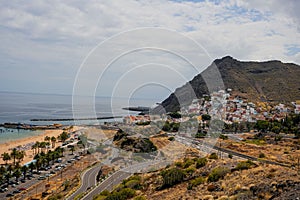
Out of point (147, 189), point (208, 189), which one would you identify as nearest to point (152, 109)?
point (147, 189)

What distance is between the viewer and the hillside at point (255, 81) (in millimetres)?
79250

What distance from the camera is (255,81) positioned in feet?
302

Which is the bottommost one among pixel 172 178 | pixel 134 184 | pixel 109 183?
pixel 109 183

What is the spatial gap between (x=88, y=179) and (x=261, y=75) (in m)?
85.0

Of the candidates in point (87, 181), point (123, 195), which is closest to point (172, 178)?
point (123, 195)

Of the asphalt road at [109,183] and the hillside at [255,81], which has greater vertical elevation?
the hillside at [255,81]

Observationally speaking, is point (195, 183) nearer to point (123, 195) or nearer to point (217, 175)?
point (217, 175)

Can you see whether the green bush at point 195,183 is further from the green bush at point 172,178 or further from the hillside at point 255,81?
the hillside at point 255,81

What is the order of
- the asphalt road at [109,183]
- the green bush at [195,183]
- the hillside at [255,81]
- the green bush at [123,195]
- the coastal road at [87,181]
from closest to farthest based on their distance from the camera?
the green bush at [195,183] < the green bush at [123,195] < the asphalt road at [109,183] < the coastal road at [87,181] < the hillside at [255,81]

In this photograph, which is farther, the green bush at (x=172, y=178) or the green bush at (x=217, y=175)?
the green bush at (x=172, y=178)

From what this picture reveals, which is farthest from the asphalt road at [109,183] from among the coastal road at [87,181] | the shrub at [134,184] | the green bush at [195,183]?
the green bush at [195,183]

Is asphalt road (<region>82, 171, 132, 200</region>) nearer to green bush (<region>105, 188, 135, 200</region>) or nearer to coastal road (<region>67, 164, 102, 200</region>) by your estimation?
coastal road (<region>67, 164, 102, 200</region>)

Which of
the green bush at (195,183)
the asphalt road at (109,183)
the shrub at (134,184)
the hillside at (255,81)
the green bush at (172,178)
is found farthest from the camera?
the hillside at (255,81)

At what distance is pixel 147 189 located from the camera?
53.5 feet
